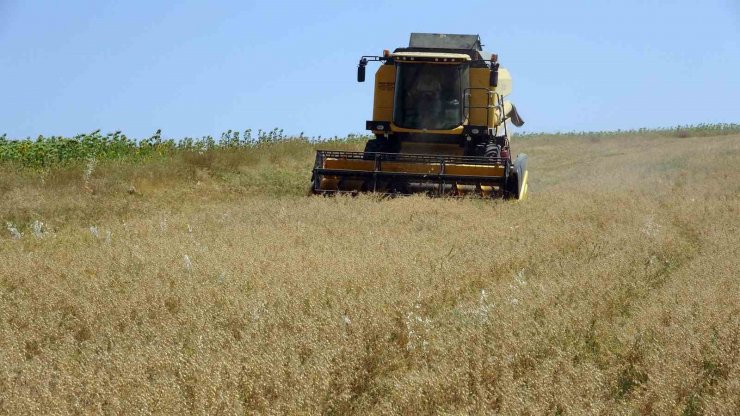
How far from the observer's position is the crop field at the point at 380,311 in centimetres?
413

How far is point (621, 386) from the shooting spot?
4.42m

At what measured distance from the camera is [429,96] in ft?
50.1

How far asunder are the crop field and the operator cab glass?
3.58 meters

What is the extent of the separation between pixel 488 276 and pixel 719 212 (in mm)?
5482

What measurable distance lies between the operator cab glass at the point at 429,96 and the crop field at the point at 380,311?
3583 mm

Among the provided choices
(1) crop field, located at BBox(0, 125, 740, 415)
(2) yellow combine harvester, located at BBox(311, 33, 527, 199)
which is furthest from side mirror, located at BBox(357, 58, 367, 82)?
(1) crop field, located at BBox(0, 125, 740, 415)

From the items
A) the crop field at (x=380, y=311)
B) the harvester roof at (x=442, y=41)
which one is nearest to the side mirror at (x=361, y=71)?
the harvester roof at (x=442, y=41)

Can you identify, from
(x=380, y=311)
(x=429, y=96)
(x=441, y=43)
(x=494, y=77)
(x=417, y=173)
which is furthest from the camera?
(x=441, y=43)

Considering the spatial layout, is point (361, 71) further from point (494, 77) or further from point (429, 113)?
point (494, 77)

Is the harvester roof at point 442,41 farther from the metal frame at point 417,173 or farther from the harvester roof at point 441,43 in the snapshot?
the metal frame at point 417,173

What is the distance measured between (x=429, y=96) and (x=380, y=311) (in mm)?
10246

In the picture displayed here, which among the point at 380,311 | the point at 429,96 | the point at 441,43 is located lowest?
the point at 380,311

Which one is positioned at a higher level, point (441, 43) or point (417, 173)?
point (441, 43)

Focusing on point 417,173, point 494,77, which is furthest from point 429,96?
point 417,173
